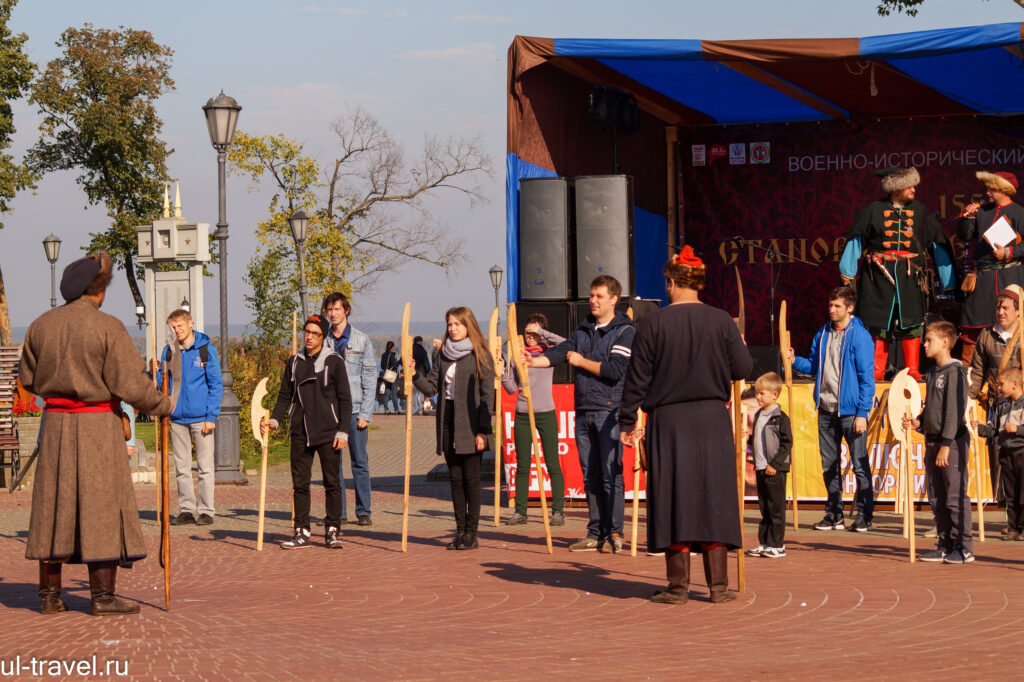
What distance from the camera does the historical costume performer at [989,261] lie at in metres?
13.6

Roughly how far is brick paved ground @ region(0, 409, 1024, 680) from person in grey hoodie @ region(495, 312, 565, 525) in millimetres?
770

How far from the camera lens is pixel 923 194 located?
1767 cm

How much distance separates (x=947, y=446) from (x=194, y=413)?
253 inches

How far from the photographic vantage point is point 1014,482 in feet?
35.3

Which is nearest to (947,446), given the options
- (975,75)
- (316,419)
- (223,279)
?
(316,419)

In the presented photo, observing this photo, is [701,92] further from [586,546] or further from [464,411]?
[586,546]

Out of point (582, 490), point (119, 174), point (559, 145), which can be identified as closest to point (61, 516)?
point (582, 490)

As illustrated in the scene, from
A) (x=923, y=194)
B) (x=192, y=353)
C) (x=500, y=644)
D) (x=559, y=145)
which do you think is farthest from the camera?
(x=923, y=194)

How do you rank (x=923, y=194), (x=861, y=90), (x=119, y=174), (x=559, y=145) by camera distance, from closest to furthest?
(x=559, y=145)
(x=861, y=90)
(x=923, y=194)
(x=119, y=174)

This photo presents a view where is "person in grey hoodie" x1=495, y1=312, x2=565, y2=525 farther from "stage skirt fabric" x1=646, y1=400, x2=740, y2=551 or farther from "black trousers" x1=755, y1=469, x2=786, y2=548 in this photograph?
"stage skirt fabric" x1=646, y1=400, x2=740, y2=551

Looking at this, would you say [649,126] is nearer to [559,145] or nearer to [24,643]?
[559,145]

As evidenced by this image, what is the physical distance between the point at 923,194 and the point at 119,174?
41.4 metres

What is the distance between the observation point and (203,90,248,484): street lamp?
55.0 feet

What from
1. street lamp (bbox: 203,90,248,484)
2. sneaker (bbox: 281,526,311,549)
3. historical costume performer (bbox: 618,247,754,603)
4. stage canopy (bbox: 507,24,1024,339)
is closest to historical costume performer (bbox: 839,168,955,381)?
stage canopy (bbox: 507,24,1024,339)
